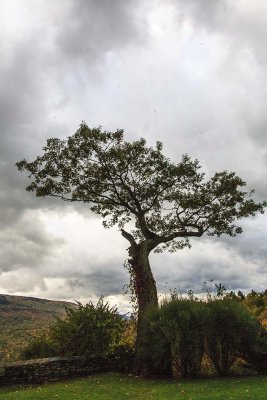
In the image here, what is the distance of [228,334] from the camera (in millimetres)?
17469

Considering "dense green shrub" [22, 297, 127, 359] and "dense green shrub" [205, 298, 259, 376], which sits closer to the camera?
"dense green shrub" [205, 298, 259, 376]

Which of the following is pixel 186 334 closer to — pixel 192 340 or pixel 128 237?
pixel 192 340

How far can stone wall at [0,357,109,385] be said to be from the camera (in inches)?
739

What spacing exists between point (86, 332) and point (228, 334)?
6.84 metres

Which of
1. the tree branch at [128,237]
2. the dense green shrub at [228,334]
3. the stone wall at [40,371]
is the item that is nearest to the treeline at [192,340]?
the dense green shrub at [228,334]

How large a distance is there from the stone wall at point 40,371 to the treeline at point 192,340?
41.2 inches

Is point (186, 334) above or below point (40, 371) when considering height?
above

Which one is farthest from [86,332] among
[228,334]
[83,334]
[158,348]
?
[228,334]

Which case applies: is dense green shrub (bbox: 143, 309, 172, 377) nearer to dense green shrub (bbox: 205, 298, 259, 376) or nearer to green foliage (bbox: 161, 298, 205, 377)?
green foliage (bbox: 161, 298, 205, 377)

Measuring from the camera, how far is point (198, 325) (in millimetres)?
17172

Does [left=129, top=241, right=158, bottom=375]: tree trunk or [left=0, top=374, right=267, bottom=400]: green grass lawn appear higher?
[left=129, top=241, right=158, bottom=375]: tree trunk

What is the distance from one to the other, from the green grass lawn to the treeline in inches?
41.4

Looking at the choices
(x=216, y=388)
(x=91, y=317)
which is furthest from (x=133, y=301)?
(x=216, y=388)

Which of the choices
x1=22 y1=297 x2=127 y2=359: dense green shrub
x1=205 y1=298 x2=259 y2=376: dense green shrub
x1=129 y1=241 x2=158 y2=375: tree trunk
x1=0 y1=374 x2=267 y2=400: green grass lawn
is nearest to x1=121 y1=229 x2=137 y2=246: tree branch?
x1=129 y1=241 x2=158 y2=375: tree trunk
